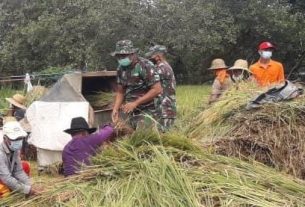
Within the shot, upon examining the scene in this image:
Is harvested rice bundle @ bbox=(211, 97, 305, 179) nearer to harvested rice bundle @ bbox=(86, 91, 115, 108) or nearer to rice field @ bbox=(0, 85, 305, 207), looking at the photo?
rice field @ bbox=(0, 85, 305, 207)

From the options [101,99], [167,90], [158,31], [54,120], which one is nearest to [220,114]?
[167,90]

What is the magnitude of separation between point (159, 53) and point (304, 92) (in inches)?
81.1

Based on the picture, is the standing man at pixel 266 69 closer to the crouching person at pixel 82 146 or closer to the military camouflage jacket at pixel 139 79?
the military camouflage jacket at pixel 139 79

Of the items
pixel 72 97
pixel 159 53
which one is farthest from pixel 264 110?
pixel 72 97

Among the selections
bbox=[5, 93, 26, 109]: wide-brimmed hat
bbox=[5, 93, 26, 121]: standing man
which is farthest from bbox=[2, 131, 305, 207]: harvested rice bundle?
bbox=[5, 93, 26, 109]: wide-brimmed hat

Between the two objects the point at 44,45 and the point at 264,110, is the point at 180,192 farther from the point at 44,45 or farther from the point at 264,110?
the point at 44,45

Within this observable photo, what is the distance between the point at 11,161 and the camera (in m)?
5.04

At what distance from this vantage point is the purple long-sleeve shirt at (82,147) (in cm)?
525

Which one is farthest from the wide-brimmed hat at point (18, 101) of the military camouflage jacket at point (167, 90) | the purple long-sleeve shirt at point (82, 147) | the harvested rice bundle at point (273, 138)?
the harvested rice bundle at point (273, 138)

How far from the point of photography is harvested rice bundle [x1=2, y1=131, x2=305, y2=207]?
12.1ft

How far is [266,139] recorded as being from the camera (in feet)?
16.5

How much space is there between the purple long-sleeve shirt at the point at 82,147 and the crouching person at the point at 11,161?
476 mm

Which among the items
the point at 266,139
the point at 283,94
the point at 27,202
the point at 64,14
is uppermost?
the point at 64,14

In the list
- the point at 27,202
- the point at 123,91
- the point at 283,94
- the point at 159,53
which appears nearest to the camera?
the point at 27,202
